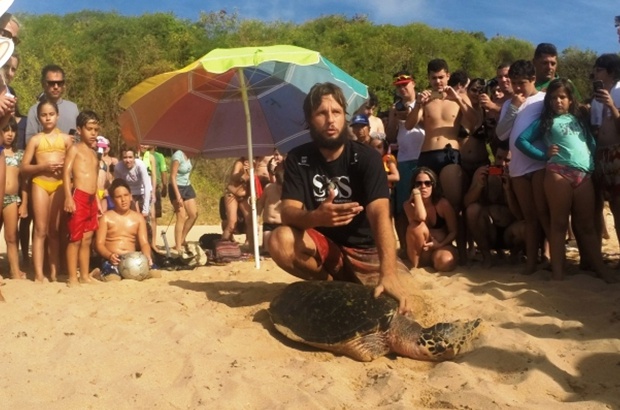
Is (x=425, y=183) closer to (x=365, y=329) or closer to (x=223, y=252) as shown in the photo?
(x=223, y=252)

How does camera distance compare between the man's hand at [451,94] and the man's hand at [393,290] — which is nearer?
the man's hand at [393,290]

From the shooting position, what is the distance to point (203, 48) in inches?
1128

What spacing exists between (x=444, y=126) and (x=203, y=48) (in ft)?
77.2

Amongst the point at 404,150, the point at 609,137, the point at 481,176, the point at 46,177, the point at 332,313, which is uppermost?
the point at 609,137

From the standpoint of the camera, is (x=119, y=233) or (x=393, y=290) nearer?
(x=393, y=290)

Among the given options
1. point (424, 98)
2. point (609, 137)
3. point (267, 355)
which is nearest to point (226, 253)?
point (424, 98)

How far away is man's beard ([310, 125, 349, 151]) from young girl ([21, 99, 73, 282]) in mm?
2637

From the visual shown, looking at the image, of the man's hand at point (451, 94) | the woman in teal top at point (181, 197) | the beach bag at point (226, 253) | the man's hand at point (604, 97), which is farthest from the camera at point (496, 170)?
the woman in teal top at point (181, 197)

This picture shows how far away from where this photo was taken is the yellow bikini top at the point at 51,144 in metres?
6.14

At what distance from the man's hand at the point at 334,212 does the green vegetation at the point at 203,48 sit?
17048mm

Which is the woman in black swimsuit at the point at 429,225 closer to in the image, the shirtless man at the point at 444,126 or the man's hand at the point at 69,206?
the shirtless man at the point at 444,126

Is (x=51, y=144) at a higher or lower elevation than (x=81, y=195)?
higher

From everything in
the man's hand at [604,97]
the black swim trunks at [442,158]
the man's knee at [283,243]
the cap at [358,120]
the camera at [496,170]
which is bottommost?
the man's knee at [283,243]

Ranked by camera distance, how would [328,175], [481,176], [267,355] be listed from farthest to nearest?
[481,176]
[328,175]
[267,355]
